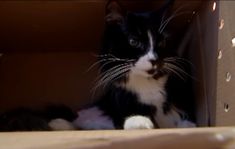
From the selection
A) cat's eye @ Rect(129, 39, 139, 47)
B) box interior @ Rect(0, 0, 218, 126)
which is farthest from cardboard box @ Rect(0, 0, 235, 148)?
cat's eye @ Rect(129, 39, 139, 47)

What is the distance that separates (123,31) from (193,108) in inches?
A: 10.8

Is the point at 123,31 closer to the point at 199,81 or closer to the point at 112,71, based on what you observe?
the point at 112,71

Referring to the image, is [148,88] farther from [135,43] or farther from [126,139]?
[126,139]

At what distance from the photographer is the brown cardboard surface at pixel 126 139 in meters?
0.67

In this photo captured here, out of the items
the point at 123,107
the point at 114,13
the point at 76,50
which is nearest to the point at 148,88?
the point at 123,107

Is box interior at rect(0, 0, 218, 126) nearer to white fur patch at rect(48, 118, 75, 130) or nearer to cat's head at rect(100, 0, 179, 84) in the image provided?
cat's head at rect(100, 0, 179, 84)

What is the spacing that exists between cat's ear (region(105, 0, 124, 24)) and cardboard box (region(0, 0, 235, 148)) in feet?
0.06

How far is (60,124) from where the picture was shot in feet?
3.49

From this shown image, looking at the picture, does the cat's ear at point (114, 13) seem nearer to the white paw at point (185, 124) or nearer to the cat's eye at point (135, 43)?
the cat's eye at point (135, 43)

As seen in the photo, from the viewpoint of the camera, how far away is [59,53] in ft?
4.31

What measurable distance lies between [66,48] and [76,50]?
0.12ft

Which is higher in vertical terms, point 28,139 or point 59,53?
point 59,53

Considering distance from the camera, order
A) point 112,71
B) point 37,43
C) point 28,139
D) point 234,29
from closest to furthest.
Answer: point 28,139 → point 234,29 → point 112,71 → point 37,43

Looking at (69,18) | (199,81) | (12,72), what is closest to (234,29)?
(199,81)
